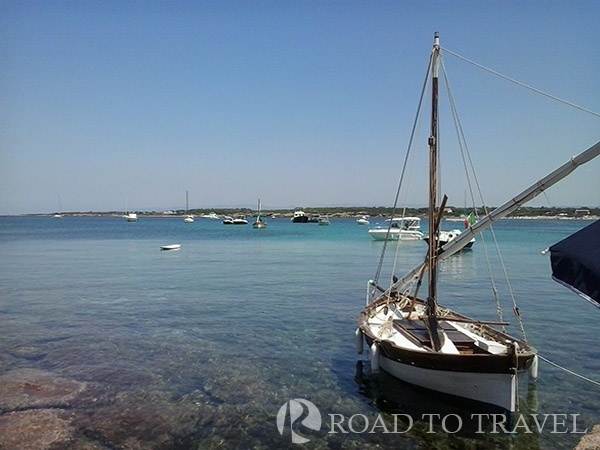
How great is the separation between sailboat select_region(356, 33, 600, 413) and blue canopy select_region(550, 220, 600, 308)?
9.76 feet

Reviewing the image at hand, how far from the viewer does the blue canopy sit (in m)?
6.97

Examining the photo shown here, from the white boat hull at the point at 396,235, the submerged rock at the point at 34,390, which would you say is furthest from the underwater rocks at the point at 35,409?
the white boat hull at the point at 396,235

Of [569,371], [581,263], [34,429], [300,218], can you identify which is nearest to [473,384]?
[581,263]

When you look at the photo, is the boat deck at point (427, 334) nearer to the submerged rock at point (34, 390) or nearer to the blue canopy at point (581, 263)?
the blue canopy at point (581, 263)

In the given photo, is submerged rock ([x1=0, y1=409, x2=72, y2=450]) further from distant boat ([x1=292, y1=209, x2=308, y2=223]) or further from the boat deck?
distant boat ([x1=292, y1=209, x2=308, y2=223])

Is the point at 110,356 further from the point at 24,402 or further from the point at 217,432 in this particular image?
the point at 217,432

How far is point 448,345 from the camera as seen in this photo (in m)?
12.1

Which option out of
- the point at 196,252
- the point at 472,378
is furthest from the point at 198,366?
the point at 196,252

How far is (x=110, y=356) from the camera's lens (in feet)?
52.5

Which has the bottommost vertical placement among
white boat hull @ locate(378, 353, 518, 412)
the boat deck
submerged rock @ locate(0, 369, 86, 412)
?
submerged rock @ locate(0, 369, 86, 412)

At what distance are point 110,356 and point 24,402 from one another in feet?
13.7

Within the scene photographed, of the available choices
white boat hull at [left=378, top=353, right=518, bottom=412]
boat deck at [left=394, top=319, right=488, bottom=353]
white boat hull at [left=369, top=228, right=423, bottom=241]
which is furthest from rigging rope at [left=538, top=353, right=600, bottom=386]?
white boat hull at [left=369, top=228, right=423, bottom=241]

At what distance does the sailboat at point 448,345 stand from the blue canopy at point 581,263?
298cm

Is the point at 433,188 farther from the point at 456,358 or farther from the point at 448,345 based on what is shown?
the point at 456,358
